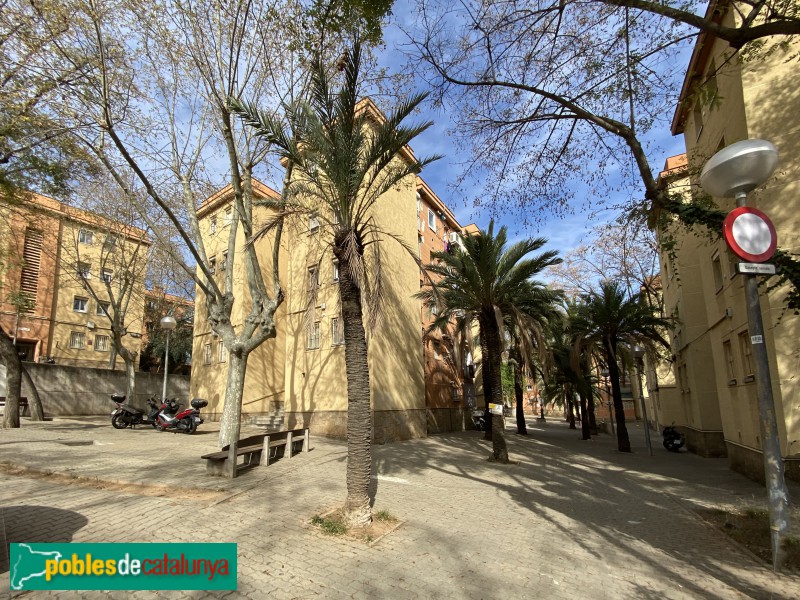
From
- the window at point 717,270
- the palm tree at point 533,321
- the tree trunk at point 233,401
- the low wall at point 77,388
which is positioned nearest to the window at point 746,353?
the window at point 717,270

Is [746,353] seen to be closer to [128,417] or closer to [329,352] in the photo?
[329,352]

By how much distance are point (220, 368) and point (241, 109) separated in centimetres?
1751

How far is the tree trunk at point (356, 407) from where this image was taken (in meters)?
6.28

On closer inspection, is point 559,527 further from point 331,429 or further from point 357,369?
point 331,429

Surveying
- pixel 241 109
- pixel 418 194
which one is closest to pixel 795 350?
pixel 241 109

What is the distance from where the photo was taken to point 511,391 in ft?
182

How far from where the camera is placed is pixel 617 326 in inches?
755

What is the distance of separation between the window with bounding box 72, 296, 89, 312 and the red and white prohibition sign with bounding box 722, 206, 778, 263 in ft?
125

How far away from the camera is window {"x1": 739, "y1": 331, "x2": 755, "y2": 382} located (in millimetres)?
10912

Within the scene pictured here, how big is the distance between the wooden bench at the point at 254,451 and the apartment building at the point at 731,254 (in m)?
8.66

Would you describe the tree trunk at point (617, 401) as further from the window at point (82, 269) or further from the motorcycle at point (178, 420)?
the window at point (82, 269)

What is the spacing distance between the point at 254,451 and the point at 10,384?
431 inches

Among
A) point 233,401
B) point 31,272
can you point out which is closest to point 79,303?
point 31,272

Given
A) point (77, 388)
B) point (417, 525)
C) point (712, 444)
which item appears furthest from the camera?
point (77, 388)
